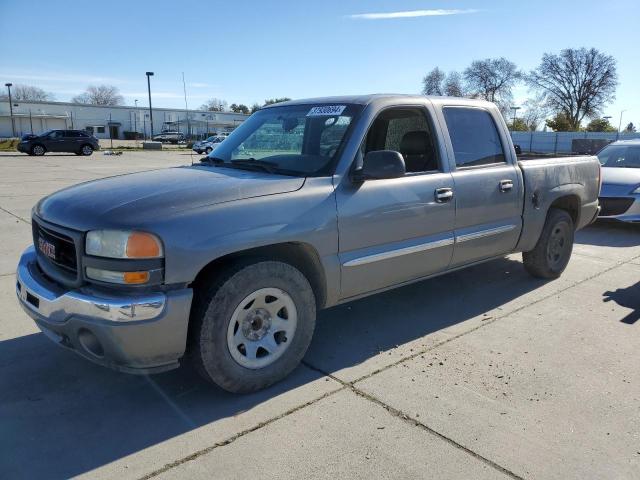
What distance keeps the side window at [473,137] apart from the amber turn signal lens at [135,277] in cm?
280

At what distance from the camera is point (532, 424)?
3000 millimetres

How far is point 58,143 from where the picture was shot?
103 feet

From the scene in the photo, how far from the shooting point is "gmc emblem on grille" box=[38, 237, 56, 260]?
10.5 ft

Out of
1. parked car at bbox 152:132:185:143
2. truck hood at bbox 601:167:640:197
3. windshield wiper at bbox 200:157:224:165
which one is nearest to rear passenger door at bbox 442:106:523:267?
windshield wiper at bbox 200:157:224:165

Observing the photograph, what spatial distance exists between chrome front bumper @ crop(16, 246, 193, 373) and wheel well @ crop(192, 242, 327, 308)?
0.27m

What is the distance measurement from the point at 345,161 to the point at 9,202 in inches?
386

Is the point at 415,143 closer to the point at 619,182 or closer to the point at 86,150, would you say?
the point at 619,182

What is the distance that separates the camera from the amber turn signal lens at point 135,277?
9.05 feet

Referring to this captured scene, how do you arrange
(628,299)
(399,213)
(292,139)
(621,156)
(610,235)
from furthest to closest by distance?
(621,156)
(610,235)
(628,299)
(292,139)
(399,213)

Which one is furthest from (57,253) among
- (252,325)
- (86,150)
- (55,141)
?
(86,150)


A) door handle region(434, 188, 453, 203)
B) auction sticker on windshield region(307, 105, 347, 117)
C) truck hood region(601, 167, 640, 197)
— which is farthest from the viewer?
truck hood region(601, 167, 640, 197)

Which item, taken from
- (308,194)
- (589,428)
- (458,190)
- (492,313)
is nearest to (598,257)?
(492,313)

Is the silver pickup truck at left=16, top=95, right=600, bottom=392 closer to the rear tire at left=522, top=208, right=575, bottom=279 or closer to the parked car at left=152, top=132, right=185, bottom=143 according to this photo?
the rear tire at left=522, top=208, right=575, bottom=279

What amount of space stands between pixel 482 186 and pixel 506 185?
0.39 metres
